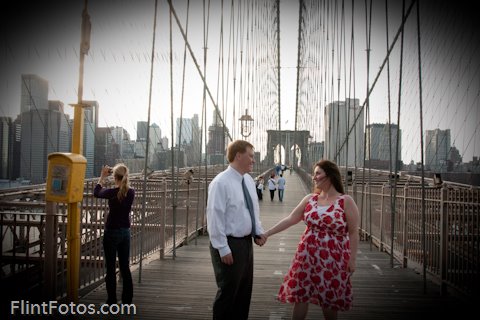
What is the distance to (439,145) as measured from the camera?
11.5m

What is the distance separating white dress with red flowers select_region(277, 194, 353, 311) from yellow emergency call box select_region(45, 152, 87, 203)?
1.51 m

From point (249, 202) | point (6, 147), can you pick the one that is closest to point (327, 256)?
point (249, 202)

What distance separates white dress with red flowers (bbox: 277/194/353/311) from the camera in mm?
2889

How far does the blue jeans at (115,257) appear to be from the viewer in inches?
144

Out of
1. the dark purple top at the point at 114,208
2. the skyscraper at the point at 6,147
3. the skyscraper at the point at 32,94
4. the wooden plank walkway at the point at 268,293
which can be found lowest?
the wooden plank walkway at the point at 268,293

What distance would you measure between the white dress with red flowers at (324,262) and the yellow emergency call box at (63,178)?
4.95 feet

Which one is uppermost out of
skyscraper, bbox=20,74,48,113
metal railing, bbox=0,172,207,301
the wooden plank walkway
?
skyscraper, bbox=20,74,48,113

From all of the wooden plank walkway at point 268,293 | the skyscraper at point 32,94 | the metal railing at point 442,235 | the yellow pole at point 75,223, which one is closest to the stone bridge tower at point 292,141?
the skyscraper at point 32,94

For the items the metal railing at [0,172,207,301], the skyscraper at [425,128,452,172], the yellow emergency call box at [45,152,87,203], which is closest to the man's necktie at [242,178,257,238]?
the yellow emergency call box at [45,152,87,203]

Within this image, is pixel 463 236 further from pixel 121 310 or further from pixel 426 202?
pixel 121 310

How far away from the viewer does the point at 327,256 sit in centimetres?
290

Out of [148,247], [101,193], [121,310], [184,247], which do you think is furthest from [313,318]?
[184,247]

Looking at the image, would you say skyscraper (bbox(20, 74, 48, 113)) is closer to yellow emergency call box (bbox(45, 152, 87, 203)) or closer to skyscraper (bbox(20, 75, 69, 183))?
skyscraper (bbox(20, 75, 69, 183))

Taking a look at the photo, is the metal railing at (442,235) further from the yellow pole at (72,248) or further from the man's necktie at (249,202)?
the yellow pole at (72,248)
